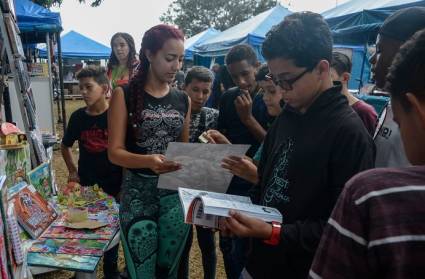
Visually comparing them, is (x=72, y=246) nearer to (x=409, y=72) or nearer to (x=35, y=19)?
(x=409, y=72)

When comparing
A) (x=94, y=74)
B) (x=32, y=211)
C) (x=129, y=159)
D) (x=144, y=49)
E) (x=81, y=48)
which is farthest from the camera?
(x=81, y=48)

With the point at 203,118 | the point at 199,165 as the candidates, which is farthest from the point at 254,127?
the point at 199,165

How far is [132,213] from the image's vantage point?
1731 millimetres

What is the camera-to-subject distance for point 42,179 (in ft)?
7.96

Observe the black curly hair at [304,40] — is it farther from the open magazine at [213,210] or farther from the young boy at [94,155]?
the young boy at [94,155]

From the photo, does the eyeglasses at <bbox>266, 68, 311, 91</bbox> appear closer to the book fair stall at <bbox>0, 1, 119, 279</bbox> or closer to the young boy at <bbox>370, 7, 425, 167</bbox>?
the young boy at <bbox>370, 7, 425, 167</bbox>

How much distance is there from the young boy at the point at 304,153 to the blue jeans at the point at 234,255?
3.21 ft

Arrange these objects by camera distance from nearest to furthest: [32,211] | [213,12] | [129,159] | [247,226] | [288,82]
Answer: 1. [247,226]
2. [288,82]
3. [129,159]
4. [32,211]
5. [213,12]

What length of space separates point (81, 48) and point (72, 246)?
63.2ft

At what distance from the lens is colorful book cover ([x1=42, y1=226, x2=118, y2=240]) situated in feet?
6.42

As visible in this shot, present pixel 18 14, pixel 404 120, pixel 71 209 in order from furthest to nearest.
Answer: pixel 18 14
pixel 71 209
pixel 404 120

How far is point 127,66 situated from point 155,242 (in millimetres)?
Result: 2638

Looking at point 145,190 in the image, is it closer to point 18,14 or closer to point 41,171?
point 41,171

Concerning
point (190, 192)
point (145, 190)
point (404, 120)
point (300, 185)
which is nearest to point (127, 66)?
point (145, 190)
